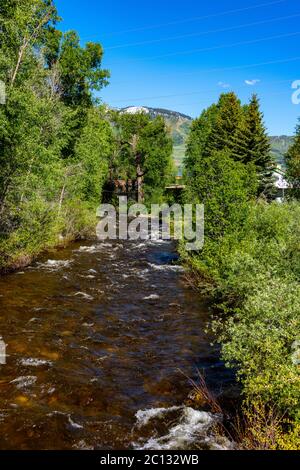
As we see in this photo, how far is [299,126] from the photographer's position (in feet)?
164

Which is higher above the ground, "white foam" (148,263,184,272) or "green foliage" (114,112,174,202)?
"green foliage" (114,112,174,202)

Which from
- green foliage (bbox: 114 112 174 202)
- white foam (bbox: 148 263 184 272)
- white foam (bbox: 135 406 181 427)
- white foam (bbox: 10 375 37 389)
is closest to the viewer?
white foam (bbox: 135 406 181 427)

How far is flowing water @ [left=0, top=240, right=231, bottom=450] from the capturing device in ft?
30.2

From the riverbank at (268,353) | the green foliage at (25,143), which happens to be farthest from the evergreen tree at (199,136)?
the riverbank at (268,353)

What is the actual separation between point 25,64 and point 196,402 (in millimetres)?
21115

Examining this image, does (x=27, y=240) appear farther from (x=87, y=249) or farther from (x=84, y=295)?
(x=87, y=249)

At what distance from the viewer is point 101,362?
12953 millimetres

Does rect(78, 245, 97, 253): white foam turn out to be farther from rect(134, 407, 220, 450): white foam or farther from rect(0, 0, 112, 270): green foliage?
rect(134, 407, 220, 450): white foam

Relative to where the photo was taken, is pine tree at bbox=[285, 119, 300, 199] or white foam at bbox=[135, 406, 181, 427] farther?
pine tree at bbox=[285, 119, 300, 199]

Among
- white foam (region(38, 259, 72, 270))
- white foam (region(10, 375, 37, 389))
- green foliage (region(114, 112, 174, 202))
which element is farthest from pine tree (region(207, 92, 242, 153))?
white foam (region(10, 375, 37, 389))

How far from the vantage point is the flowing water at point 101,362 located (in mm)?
9195

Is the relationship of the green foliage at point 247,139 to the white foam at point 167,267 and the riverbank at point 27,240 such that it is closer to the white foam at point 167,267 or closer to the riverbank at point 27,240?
the white foam at point 167,267
